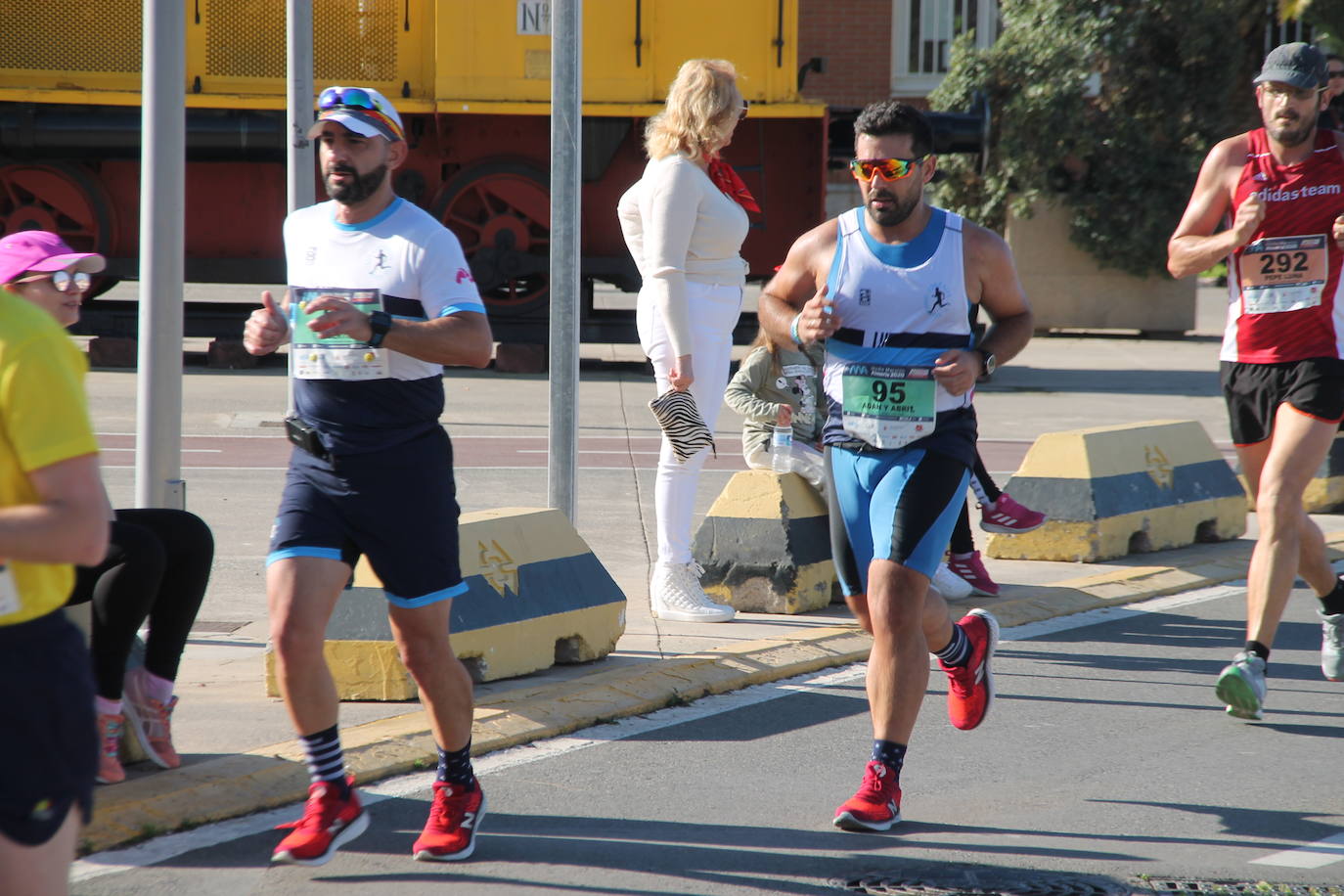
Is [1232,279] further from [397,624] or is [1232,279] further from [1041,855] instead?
[397,624]

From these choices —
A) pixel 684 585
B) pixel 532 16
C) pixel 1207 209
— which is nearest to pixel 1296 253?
pixel 1207 209

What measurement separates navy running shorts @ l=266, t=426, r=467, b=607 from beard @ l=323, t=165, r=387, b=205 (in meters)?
0.64

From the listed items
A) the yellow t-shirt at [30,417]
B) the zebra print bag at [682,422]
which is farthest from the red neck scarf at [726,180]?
the yellow t-shirt at [30,417]

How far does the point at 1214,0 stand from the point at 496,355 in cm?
1096

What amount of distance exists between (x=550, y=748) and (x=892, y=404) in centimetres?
166

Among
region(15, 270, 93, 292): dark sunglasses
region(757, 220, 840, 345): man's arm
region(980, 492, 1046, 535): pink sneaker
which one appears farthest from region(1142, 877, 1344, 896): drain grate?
region(980, 492, 1046, 535): pink sneaker

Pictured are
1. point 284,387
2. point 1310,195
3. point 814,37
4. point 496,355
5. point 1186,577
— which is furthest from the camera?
point 814,37

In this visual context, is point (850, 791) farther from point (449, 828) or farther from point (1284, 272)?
point (1284, 272)

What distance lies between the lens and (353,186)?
165 inches

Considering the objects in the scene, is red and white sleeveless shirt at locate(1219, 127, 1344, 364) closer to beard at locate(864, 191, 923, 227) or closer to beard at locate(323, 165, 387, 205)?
beard at locate(864, 191, 923, 227)

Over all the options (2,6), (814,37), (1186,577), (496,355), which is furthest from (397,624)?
(814,37)

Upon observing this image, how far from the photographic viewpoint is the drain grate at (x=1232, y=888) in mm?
4090

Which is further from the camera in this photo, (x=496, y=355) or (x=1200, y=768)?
(x=496, y=355)

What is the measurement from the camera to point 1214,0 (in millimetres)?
21094
